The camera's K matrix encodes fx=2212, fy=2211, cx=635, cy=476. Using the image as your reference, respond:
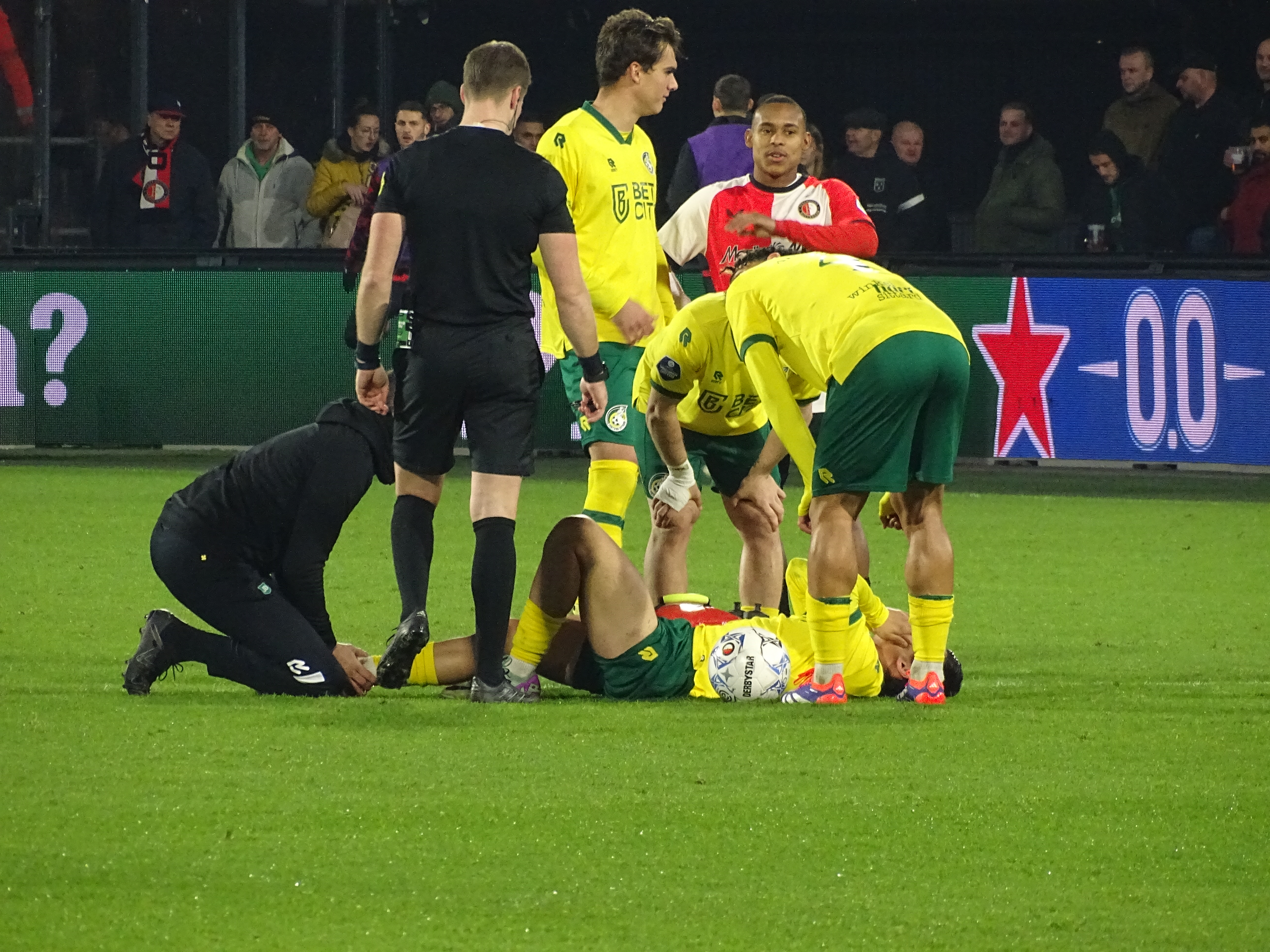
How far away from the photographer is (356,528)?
1144cm

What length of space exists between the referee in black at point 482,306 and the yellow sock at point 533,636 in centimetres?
11

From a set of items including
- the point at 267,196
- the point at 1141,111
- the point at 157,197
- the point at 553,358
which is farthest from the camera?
the point at 157,197

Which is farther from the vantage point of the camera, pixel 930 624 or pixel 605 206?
pixel 605 206

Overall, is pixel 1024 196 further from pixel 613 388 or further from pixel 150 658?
pixel 150 658

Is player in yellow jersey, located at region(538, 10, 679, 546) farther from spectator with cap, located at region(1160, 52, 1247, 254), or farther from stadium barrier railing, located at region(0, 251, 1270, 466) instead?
spectator with cap, located at region(1160, 52, 1247, 254)

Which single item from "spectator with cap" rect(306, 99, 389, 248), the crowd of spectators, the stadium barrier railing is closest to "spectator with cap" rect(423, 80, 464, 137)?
the crowd of spectators

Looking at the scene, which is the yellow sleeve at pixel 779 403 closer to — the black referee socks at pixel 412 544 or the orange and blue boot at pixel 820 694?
the orange and blue boot at pixel 820 694

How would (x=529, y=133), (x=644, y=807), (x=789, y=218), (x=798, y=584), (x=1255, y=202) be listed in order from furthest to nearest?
(x=529, y=133)
(x=1255, y=202)
(x=789, y=218)
(x=798, y=584)
(x=644, y=807)

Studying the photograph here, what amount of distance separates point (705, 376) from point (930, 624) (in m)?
1.29

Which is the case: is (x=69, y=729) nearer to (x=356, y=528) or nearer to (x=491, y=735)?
(x=491, y=735)

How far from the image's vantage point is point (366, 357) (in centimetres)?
663

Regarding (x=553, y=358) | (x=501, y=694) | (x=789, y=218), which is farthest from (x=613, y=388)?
(x=553, y=358)

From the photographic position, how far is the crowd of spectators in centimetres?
1463

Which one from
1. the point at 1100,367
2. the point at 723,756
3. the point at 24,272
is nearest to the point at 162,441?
the point at 24,272
